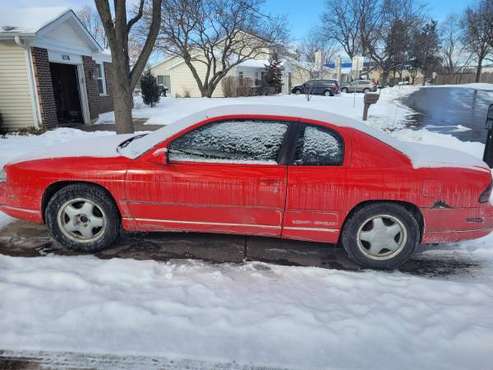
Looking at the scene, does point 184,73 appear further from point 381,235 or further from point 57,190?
point 381,235

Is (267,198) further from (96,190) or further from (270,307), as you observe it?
(96,190)

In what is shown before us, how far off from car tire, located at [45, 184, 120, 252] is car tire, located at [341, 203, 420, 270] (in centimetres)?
234

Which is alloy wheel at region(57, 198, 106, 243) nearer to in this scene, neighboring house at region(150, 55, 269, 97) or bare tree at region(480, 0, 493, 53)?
neighboring house at region(150, 55, 269, 97)

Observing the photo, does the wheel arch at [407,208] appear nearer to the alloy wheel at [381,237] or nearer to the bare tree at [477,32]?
the alloy wheel at [381,237]

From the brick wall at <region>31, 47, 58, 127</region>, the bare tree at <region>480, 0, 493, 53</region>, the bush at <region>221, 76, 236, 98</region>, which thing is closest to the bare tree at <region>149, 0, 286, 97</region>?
the bush at <region>221, 76, 236, 98</region>

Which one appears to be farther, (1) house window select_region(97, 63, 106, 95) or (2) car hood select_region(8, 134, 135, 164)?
(1) house window select_region(97, 63, 106, 95)

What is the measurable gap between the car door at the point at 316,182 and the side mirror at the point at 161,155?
3.86 ft

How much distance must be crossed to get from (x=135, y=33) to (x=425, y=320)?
34197 mm

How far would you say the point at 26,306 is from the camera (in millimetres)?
2910

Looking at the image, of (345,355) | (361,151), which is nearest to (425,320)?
(345,355)

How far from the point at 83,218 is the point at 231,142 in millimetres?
1676

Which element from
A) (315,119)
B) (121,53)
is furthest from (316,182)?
(121,53)

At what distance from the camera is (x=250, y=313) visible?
292cm

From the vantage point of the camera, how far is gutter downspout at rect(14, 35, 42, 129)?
11.2 meters
